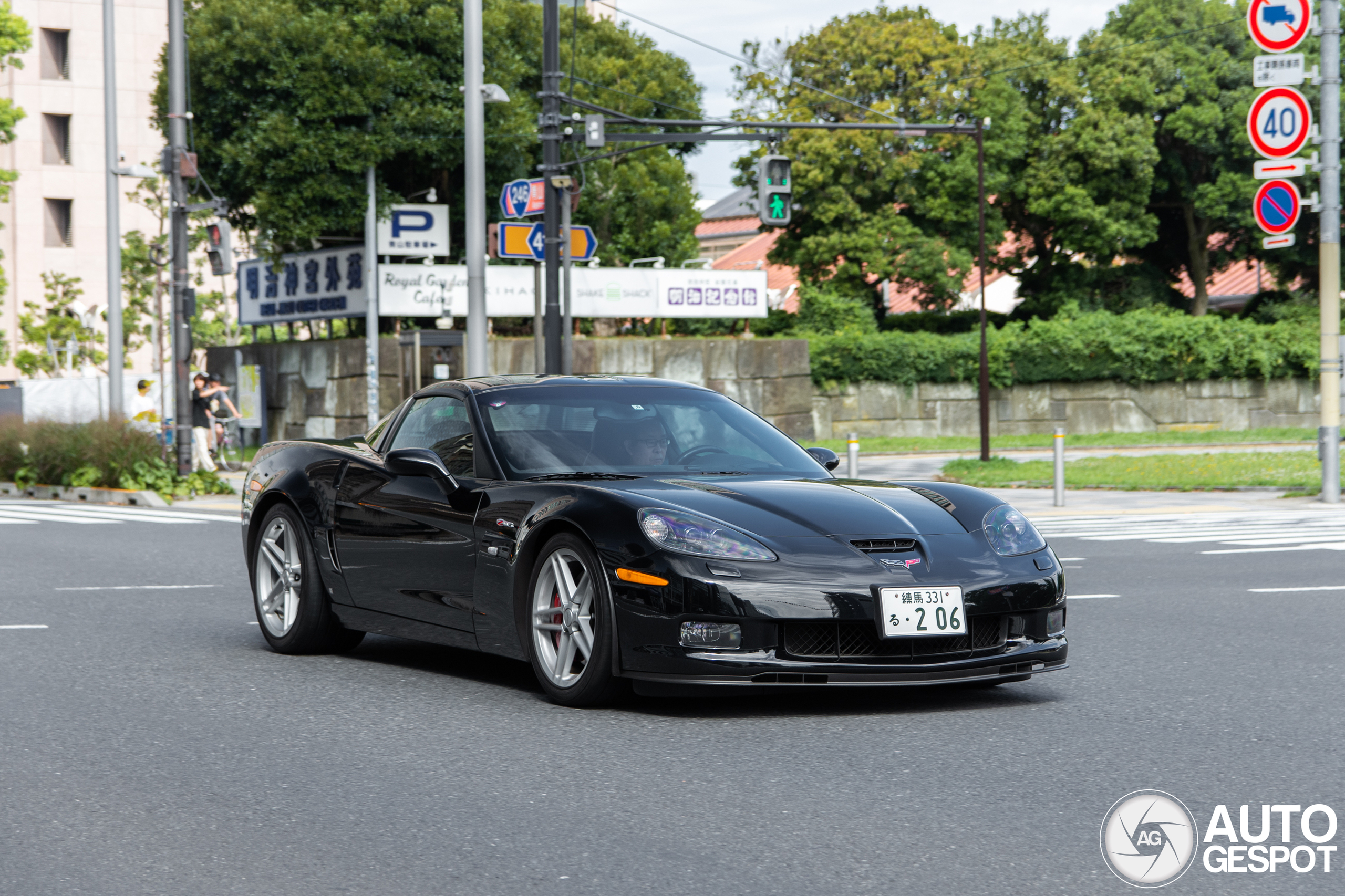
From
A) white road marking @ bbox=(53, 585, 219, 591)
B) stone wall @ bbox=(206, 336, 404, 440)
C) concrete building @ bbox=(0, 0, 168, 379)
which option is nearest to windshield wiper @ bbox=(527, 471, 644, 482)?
white road marking @ bbox=(53, 585, 219, 591)

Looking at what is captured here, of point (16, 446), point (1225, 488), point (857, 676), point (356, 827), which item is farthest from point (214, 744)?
point (16, 446)

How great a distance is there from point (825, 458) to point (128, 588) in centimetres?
574

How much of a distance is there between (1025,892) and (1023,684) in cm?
311

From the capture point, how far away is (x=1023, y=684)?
6.75 metres

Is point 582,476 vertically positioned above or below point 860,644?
above

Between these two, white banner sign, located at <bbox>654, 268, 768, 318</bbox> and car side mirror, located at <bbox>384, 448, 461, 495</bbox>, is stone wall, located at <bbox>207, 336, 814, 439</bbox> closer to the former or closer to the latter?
white banner sign, located at <bbox>654, 268, 768, 318</bbox>

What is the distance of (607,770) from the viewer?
5051mm

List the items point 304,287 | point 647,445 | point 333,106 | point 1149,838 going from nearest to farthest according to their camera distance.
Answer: point 1149,838
point 647,445
point 333,106
point 304,287

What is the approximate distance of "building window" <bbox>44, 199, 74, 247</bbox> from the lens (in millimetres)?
63250

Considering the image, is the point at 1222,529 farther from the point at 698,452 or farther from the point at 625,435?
the point at 625,435

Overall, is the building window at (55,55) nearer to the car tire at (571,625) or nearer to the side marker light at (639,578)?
the car tire at (571,625)

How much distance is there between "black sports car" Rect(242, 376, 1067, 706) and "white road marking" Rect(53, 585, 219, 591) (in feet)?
11.4

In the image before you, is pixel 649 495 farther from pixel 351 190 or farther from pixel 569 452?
pixel 351 190

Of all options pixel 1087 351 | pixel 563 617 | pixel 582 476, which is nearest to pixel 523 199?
pixel 582 476
